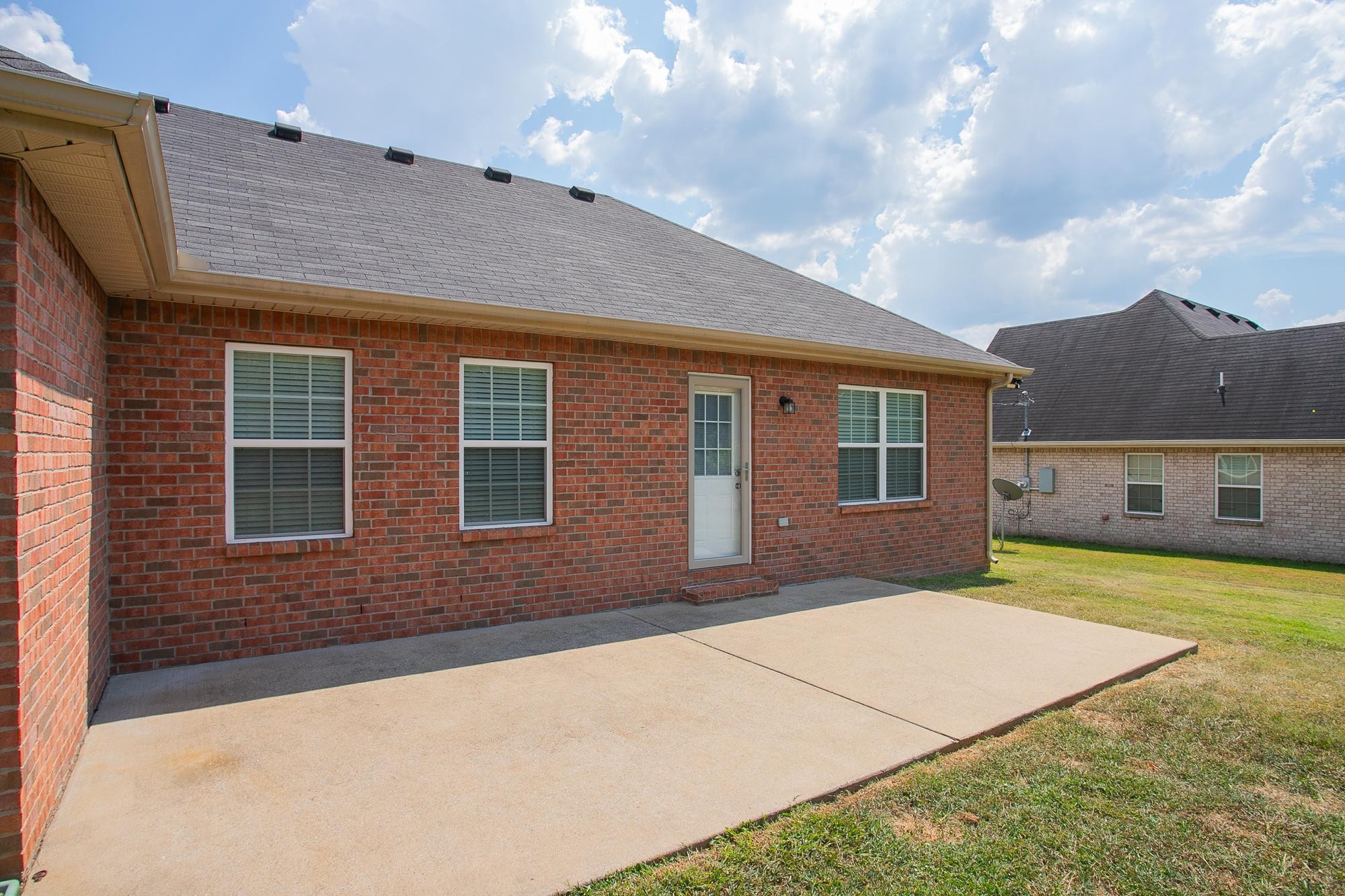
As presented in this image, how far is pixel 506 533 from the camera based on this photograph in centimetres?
662

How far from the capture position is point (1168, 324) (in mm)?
18938

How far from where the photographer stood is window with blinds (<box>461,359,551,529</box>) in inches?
259

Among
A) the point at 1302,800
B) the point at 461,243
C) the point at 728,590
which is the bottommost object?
the point at 1302,800

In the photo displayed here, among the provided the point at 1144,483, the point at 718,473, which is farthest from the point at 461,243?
the point at 1144,483

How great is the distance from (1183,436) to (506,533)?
15.6m

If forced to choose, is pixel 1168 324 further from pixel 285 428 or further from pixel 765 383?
pixel 285 428

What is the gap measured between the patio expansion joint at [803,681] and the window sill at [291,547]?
2619 millimetres

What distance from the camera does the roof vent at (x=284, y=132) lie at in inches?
344

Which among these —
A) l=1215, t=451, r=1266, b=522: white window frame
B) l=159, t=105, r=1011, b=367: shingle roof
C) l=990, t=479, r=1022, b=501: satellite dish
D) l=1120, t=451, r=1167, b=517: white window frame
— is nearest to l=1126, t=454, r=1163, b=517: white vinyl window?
l=1120, t=451, r=1167, b=517: white window frame

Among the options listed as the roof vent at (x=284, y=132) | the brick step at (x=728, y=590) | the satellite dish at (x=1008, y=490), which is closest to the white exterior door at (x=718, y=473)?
the brick step at (x=728, y=590)

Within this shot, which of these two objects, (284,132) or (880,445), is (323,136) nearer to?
(284,132)

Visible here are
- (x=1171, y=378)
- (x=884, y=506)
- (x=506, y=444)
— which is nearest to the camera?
(x=506, y=444)

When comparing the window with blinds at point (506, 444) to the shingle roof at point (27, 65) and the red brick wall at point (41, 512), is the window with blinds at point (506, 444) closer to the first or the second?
the red brick wall at point (41, 512)

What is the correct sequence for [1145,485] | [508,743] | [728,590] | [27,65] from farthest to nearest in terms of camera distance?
[1145,485] → [728,590] → [508,743] → [27,65]
